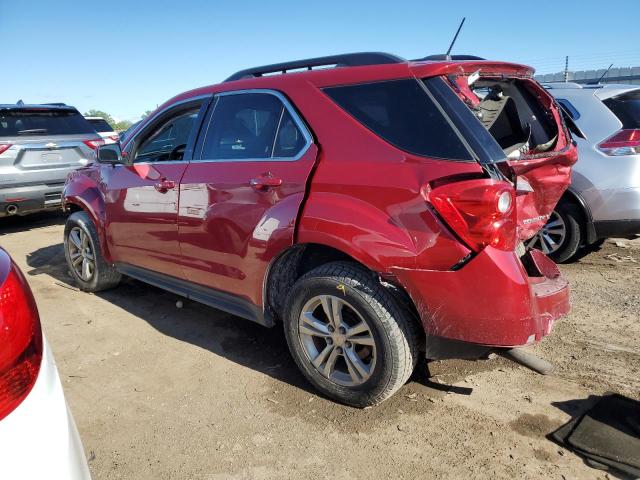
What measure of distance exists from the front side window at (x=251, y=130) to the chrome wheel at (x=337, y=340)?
93 centimetres

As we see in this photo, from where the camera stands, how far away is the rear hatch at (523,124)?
8.45 feet

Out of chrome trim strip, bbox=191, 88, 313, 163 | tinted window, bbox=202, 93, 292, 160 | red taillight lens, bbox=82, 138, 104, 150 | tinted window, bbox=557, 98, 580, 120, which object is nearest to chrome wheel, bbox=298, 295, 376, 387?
chrome trim strip, bbox=191, 88, 313, 163

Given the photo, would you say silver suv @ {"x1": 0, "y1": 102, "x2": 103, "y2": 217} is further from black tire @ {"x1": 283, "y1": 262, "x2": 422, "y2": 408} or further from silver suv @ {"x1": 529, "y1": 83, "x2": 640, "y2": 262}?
silver suv @ {"x1": 529, "y1": 83, "x2": 640, "y2": 262}

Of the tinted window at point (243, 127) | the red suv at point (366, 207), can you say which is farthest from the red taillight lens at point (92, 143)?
the tinted window at point (243, 127)

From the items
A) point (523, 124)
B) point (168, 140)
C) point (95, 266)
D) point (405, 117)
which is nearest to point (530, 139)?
point (523, 124)

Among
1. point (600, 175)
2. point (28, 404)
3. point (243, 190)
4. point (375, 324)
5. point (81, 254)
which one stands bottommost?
point (81, 254)

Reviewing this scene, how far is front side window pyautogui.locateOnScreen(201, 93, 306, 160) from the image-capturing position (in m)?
2.97

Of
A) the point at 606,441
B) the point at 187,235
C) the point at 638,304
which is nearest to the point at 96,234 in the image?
the point at 187,235

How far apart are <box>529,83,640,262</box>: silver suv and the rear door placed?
3.15 metres

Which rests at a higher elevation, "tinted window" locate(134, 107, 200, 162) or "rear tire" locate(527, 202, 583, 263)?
"tinted window" locate(134, 107, 200, 162)

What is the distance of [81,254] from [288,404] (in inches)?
117

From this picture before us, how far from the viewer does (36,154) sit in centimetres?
716

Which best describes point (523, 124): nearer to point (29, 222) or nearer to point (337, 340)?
point (337, 340)

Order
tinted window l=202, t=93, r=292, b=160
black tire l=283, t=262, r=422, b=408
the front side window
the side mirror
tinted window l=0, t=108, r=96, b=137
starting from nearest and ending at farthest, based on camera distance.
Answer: black tire l=283, t=262, r=422, b=408, the front side window, tinted window l=202, t=93, r=292, b=160, the side mirror, tinted window l=0, t=108, r=96, b=137
